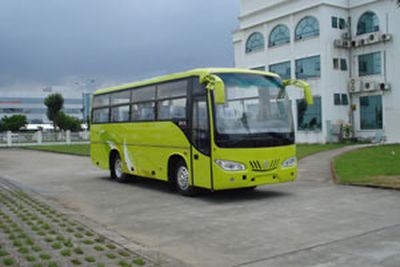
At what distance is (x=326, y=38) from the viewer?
33094 millimetres

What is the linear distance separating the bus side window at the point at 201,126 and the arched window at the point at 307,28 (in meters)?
24.9

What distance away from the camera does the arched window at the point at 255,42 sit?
38.6 meters

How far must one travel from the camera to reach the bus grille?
1071cm

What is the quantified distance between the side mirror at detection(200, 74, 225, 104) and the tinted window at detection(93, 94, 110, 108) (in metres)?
6.19

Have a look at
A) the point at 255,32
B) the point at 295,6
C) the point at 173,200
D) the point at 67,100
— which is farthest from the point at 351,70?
the point at 67,100

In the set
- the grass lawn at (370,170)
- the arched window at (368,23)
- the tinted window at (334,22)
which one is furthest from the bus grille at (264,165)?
the tinted window at (334,22)

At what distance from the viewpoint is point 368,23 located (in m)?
32.8

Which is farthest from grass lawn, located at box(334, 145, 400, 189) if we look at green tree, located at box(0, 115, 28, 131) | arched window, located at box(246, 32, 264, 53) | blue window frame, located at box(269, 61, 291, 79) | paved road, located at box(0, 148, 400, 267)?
green tree, located at box(0, 115, 28, 131)

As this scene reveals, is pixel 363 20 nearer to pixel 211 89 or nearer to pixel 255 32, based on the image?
pixel 255 32

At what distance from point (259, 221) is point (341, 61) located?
2774 cm

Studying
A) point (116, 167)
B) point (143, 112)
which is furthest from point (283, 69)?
point (143, 112)

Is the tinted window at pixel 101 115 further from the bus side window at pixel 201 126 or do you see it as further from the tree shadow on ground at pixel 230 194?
the bus side window at pixel 201 126

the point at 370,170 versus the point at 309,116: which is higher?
the point at 309,116

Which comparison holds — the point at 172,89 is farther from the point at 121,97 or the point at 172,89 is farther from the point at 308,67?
the point at 308,67
